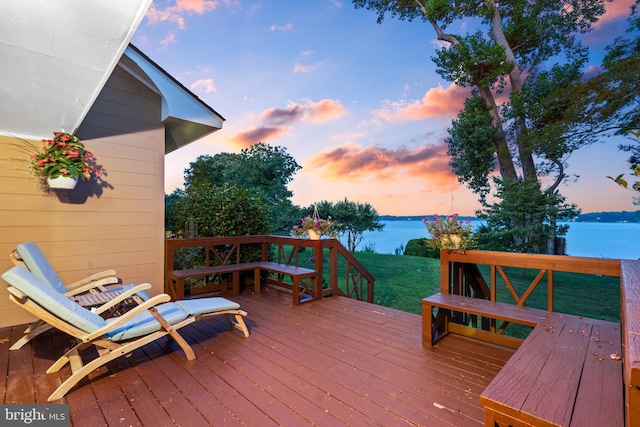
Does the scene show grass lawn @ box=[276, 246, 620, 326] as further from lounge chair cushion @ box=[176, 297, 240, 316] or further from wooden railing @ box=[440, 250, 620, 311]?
lounge chair cushion @ box=[176, 297, 240, 316]

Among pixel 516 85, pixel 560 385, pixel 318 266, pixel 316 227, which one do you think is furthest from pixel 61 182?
pixel 516 85

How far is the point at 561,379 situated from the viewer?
156 centimetres

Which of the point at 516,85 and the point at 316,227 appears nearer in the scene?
the point at 316,227

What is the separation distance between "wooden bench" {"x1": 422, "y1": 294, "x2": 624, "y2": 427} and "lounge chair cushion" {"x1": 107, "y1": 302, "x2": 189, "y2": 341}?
2.46 metres

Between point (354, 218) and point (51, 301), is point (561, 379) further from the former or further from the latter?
point (354, 218)

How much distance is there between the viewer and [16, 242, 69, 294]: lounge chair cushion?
A: 2.95m

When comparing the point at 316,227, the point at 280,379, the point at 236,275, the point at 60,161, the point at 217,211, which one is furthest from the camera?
the point at 217,211

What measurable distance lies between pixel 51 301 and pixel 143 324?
2.22 ft

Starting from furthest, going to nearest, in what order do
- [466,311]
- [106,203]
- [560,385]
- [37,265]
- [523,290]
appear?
[523,290]
[106,203]
[37,265]
[466,311]
[560,385]

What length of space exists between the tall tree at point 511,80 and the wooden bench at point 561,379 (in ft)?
23.6

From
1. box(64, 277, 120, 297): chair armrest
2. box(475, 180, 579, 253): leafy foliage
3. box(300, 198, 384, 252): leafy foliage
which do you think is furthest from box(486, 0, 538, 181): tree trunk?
box(64, 277, 120, 297): chair armrest

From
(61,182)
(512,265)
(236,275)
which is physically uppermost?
(61,182)

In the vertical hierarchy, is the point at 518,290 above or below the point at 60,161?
below

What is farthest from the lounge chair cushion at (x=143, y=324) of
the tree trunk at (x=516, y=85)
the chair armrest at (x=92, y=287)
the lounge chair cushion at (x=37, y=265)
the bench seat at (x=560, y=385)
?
the tree trunk at (x=516, y=85)
